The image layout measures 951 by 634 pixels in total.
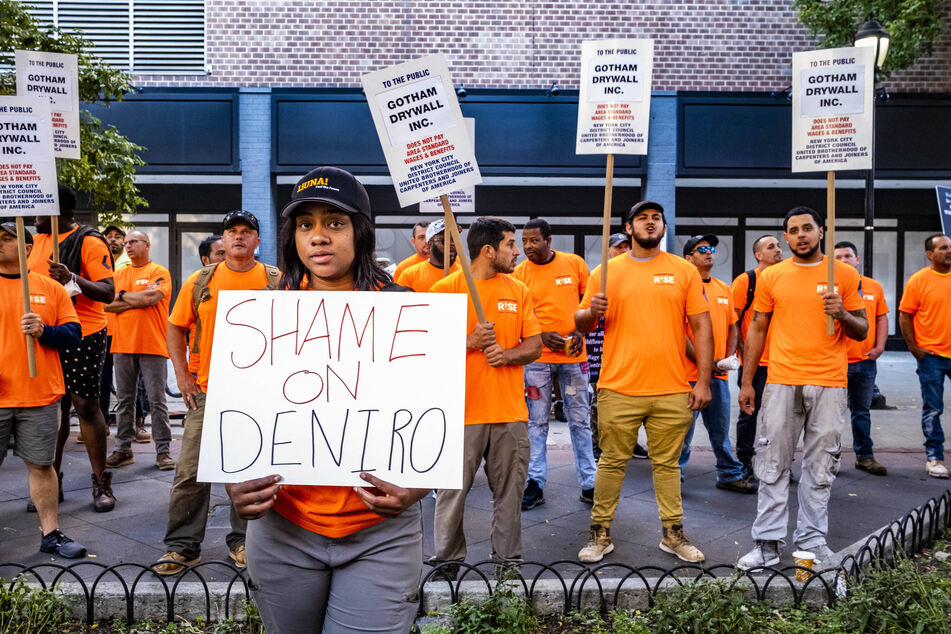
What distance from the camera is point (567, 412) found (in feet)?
22.4

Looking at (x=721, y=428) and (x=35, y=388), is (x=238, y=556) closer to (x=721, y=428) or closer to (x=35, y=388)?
(x=35, y=388)

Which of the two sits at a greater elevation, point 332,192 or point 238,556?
point 332,192

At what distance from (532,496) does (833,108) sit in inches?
138

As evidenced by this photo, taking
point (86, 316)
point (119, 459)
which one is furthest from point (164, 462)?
point (86, 316)

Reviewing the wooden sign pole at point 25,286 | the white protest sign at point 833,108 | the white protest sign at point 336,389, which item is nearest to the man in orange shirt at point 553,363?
the white protest sign at point 833,108

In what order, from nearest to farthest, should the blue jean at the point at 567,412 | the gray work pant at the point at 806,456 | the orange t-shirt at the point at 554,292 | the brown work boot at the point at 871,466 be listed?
the gray work pant at the point at 806,456, the blue jean at the point at 567,412, the orange t-shirt at the point at 554,292, the brown work boot at the point at 871,466

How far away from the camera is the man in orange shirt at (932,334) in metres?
→ 7.55

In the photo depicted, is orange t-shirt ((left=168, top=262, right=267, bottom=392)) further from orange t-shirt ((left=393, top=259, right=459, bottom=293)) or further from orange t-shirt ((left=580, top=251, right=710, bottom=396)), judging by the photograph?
orange t-shirt ((left=580, top=251, right=710, bottom=396))

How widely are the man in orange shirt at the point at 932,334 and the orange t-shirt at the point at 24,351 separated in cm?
699

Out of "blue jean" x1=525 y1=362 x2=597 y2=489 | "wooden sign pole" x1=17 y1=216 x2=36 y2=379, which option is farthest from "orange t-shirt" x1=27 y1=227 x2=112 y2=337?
"blue jean" x1=525 y1=362 x2=597 y2=489

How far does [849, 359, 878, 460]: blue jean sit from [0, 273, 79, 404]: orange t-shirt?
6544 millimetres

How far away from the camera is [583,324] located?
218 inches

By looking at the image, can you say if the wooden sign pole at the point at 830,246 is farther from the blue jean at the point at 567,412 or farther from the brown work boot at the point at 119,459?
the brown work boot at the point at 119,459

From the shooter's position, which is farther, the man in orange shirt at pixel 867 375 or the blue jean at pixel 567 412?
the man in orange shirt at pixel 867 375
